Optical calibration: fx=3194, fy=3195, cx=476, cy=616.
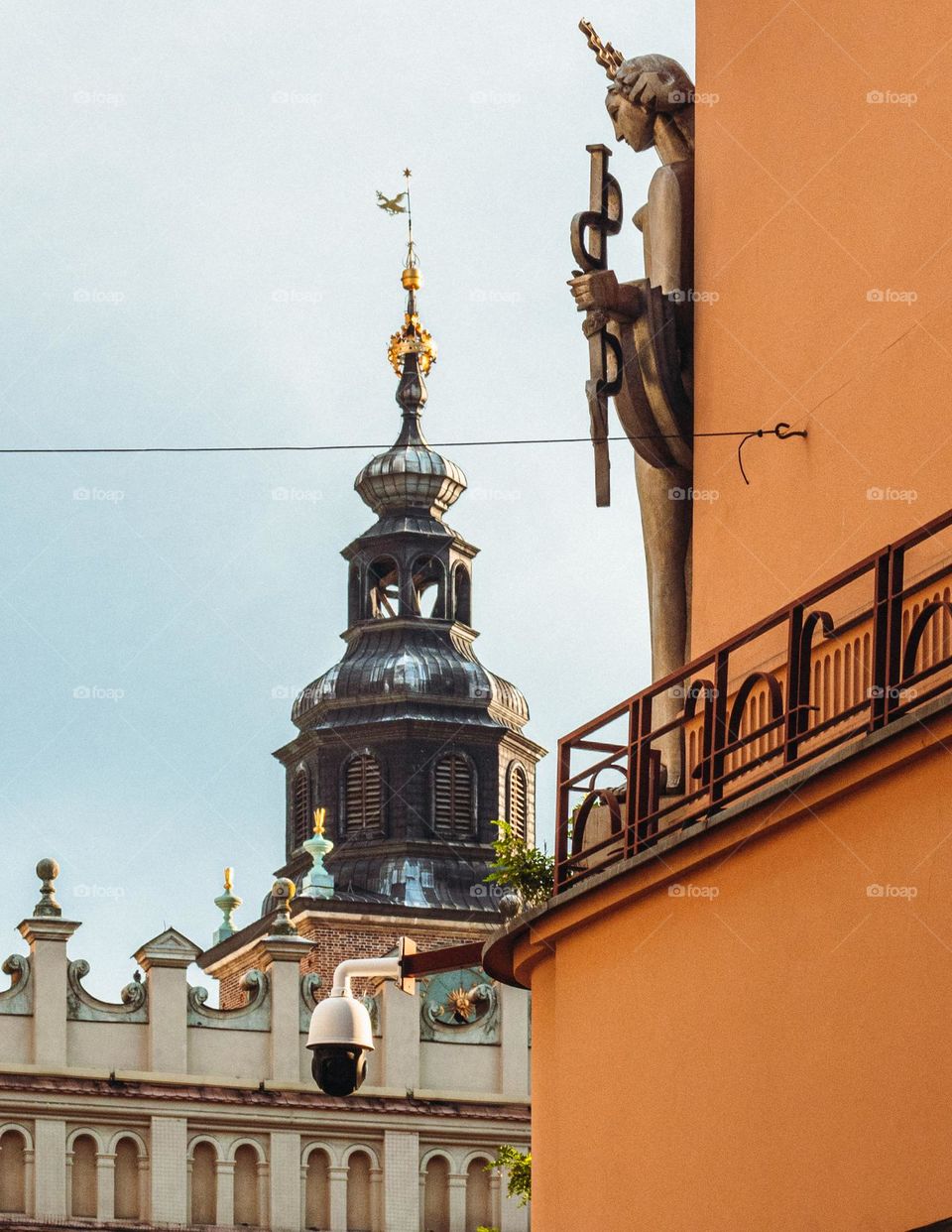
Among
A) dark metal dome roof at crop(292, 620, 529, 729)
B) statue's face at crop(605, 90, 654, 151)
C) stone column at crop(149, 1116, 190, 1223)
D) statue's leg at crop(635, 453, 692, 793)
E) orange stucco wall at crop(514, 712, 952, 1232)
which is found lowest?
orange stucco wall at crop(514, 712, 952, 1232)

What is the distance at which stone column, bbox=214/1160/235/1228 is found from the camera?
36938mm

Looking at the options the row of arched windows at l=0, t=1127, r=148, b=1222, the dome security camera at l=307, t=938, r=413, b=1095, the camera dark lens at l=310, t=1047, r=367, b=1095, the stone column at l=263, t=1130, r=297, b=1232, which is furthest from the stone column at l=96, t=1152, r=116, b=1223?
the camera dark lens at l=310, t=1047, r=367, b=1095

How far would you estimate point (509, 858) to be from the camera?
66.1ft

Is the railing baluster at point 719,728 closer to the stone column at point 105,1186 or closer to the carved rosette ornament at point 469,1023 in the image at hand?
the stone column at point 105,1186

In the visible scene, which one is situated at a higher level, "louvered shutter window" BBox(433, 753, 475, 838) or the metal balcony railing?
"louvered shutter window" BBox(433, 753, 475, 838)

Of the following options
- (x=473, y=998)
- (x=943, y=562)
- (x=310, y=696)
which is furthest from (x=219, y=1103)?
(x=943, y=562)

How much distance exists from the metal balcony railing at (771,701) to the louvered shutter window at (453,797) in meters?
43.0

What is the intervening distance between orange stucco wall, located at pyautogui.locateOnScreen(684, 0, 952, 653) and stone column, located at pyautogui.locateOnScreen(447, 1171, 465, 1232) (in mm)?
24053

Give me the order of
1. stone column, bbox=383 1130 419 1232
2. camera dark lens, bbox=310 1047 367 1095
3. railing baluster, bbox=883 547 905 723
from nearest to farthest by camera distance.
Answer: railing baluster, bbox=883 547 905 723
camera dark lens, bbox=310 1047 367 1095
stone column, bbox=383 1130 419 1232

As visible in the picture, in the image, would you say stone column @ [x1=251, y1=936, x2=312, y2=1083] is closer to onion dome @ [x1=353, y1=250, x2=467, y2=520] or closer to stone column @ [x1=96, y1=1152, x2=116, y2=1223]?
stone column @ [x1=96, y1=1152, x2=116, y2=1223]

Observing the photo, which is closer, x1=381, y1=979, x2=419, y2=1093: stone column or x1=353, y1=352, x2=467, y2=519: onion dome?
x1=381, y1=979, x2=419, y2=1093: stone column

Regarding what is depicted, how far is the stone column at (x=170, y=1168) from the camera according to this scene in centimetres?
3672

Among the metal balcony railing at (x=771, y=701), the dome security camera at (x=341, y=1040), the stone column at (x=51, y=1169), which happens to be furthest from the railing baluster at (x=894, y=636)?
the stone column at (x=51, y=1169)

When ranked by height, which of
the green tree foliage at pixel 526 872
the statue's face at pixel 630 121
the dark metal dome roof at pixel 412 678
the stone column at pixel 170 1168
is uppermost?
the dark metal dome roof at pixel 412 678
